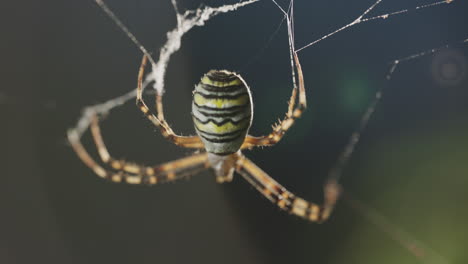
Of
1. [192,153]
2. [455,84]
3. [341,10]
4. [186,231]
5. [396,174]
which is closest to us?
[192,153]

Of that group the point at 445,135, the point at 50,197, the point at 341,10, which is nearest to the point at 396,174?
the point at 445,135

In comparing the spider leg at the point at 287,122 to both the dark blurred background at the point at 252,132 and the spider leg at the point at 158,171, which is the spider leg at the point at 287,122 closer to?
the spider leg at the point at 158,171

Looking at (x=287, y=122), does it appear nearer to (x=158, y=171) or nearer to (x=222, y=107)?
(x=222, y=107)

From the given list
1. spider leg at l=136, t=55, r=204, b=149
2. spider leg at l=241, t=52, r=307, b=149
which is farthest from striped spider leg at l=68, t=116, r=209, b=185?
A: spider leg at l=241, t=52, r=307, b=149

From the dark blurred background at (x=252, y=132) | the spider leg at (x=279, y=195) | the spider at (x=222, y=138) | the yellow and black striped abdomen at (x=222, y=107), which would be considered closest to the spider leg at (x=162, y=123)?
the spider at (x=222, y=138)

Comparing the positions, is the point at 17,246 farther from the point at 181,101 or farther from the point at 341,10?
the point at 341,10

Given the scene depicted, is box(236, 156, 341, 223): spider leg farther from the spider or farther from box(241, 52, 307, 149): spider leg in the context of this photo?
box(241, 52, 307, 149): spider leg

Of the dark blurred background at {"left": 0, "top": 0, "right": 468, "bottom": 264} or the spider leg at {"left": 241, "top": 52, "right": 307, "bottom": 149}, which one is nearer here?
the spider leg at {"left": 241, "top": 52, "right": 307, "bottom": 149}
